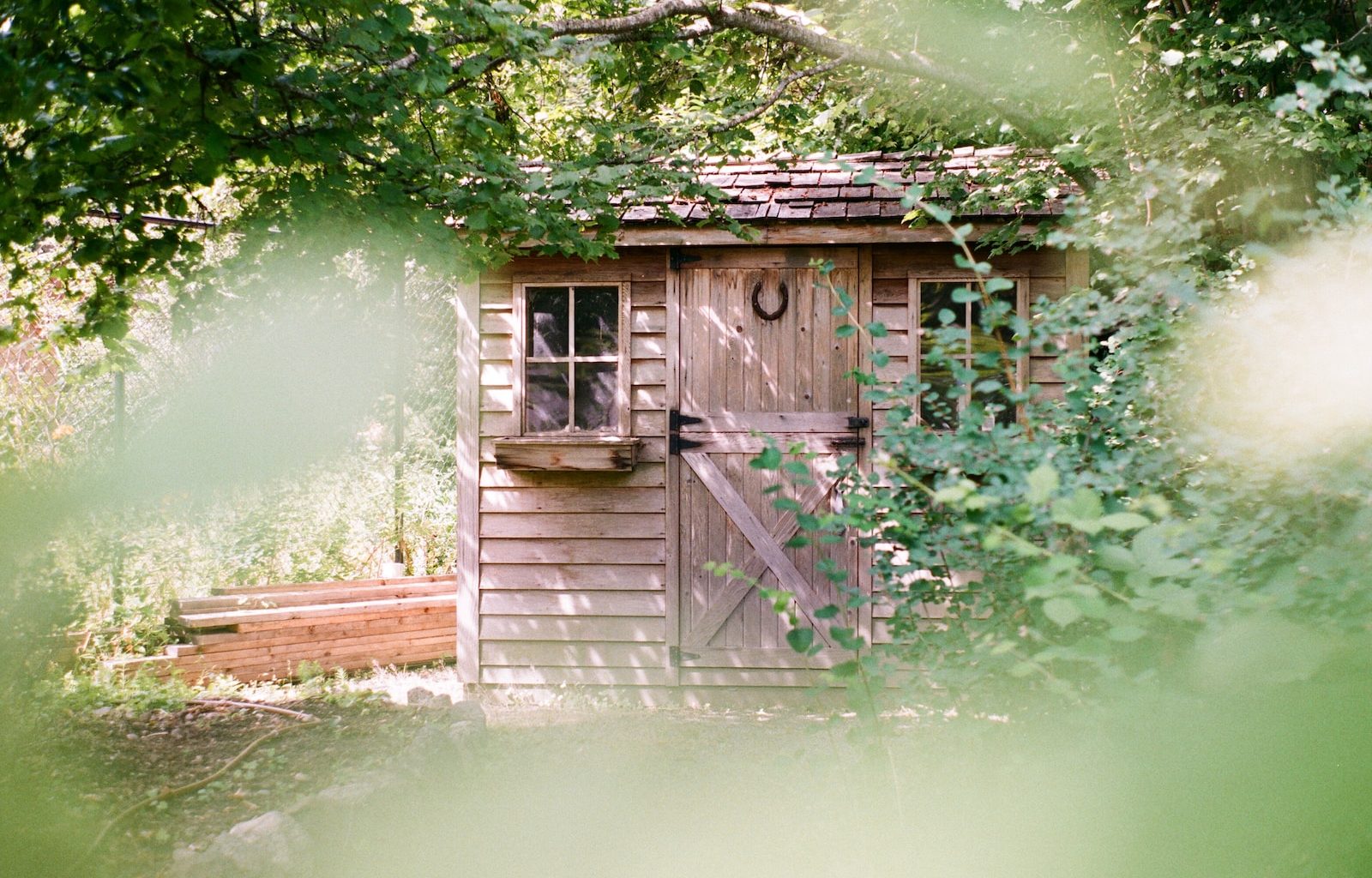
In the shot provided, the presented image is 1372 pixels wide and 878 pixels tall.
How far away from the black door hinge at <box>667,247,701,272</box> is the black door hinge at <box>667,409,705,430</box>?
35.5 inches

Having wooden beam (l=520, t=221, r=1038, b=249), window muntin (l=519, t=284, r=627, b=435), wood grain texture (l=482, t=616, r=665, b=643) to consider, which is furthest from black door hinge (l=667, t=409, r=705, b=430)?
wood grain texture (l=482, t=616, r=665, b=643)

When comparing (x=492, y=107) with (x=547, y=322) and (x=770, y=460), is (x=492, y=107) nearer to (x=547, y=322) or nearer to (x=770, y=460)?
(x=547, y=322)

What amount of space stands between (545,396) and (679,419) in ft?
2.89

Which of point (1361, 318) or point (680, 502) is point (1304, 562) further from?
point (680, 502)

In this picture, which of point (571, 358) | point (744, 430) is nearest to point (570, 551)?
point (571, 358)

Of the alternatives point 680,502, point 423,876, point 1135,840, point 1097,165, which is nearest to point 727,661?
point 680,502

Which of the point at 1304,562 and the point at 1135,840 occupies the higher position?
the point at 1304,562

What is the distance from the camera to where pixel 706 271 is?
5902 millimetres

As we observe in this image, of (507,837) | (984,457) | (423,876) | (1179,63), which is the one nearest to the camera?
(984,457)

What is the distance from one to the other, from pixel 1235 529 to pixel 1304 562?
253 millimetres

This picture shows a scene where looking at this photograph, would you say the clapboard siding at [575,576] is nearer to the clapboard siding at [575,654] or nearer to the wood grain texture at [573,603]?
the wood grain texture at [573,603]

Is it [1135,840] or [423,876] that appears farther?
[423,876]

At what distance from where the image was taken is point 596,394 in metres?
6.00

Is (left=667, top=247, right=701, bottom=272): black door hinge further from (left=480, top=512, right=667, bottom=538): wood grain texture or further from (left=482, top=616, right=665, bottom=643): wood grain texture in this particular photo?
(left=482, top=616, right=665, bottom=643): wood grain texture
